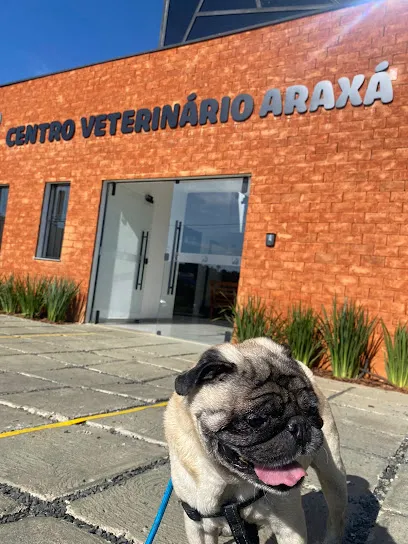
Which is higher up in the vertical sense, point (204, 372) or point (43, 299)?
point (204, 372)

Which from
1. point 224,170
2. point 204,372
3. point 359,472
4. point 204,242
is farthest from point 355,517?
point 204,242

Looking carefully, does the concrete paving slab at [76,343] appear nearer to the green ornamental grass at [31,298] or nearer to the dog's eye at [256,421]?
the green ornamental grass at [31,298]

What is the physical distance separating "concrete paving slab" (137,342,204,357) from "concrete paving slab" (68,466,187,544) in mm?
4279

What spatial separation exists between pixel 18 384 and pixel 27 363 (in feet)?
3.21

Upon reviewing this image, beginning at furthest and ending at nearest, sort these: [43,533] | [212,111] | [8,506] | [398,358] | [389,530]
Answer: [212,111], [398,358], [389,530], [8,506], [43,533]

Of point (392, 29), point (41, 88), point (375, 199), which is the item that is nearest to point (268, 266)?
point (375, 199)

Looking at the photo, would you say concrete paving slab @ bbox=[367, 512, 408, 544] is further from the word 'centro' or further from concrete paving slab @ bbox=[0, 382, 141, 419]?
the word 'centro'

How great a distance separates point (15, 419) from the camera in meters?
3.15

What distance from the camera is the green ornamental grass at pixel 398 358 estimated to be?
18.8 ft

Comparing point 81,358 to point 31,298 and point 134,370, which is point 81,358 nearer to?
point 134,370

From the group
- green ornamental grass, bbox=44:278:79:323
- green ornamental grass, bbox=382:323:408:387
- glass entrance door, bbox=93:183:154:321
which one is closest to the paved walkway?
green ornamental grass, bbox=382:323:408:387

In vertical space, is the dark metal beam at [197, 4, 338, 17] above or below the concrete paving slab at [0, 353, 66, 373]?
above

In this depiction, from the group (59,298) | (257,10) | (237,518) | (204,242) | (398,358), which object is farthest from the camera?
(257,10)

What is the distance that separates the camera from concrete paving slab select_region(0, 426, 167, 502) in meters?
2.24
